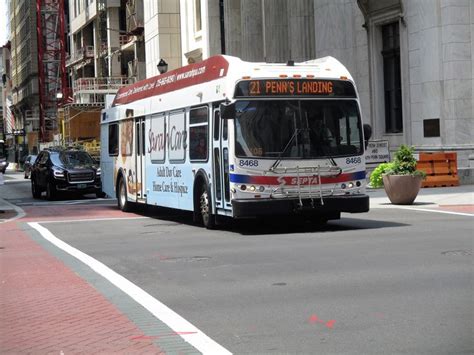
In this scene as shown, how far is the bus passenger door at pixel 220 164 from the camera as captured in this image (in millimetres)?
15516

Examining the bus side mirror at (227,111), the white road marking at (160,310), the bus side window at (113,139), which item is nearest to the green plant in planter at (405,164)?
the bus side mirror at (227,111)

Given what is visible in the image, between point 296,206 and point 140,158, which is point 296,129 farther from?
point 140,158

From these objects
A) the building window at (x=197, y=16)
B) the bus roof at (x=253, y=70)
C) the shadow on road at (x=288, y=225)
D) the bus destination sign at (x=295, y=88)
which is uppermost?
the building window at (x=197, y=16)

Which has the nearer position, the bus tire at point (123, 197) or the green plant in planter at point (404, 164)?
the green plant in planter at point (404, 164)

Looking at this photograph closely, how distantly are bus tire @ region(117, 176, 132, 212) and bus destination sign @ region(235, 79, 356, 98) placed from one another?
9080mm

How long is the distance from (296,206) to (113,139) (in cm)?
1073

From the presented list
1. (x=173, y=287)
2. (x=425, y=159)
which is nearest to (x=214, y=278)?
(x=173, y=287)

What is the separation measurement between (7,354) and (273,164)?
28.8ft

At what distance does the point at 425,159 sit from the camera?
26078mm

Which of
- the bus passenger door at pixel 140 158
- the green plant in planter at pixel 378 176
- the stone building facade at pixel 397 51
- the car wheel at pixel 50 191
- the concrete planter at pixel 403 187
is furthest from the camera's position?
the car wheel at pixel 50 191

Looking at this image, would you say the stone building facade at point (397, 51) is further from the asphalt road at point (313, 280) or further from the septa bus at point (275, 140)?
the septa bus at point (275, 140)

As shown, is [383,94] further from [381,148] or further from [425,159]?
[425,159]

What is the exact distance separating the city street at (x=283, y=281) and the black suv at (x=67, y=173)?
465 inches

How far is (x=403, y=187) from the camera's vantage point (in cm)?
2136
